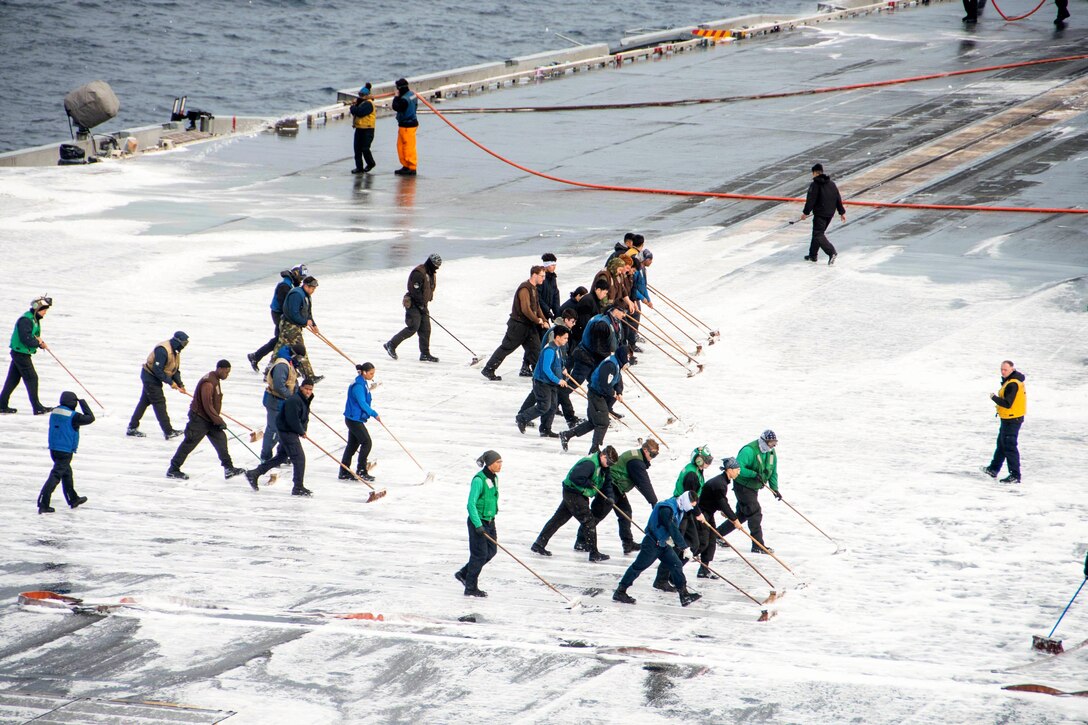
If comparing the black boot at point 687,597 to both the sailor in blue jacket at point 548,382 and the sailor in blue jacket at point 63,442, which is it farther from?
the sailor in blue jacket at point 63,442

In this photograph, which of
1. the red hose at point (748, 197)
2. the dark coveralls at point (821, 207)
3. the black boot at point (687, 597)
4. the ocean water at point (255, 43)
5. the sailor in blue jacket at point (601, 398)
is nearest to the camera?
the black boot at point (687, 597)

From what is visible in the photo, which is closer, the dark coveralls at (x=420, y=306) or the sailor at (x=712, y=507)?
the sailor at (x=712, y=507)

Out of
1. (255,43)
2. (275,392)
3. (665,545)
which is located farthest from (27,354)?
(255,43)

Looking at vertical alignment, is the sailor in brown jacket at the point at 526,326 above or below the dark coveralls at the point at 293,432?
above

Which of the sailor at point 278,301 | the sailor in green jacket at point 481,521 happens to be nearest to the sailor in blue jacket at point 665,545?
the sailor in green jacket at point 481,521

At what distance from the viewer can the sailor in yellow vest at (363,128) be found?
1021 inches

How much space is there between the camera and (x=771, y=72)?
36031mm

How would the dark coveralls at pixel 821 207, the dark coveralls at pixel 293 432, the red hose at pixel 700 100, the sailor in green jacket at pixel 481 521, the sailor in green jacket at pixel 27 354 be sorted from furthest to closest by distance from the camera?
the red hose at pixel 700 100, the dark coveralls at pixel 821 207, the sailor in green jacket at pixel 27 354, the dark coveralls at pixel 293 432, the sailor in green jacket at pixel 481 521

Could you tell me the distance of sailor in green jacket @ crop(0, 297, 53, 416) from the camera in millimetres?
15211

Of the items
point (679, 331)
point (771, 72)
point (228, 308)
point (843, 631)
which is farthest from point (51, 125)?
point (843, 631)

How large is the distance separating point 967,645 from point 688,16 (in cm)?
7464

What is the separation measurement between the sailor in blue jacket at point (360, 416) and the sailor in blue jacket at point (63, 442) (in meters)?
2.44

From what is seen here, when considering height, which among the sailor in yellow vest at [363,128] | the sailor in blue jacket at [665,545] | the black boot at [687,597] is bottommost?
the black boot at [687,597]

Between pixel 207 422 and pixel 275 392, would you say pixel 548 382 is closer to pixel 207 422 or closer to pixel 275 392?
pixel 275 392
